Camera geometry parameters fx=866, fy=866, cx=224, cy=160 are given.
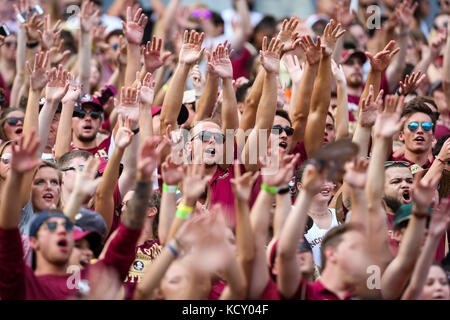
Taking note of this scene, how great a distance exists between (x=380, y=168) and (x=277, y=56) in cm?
162

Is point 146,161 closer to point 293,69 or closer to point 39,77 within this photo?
point 39,77

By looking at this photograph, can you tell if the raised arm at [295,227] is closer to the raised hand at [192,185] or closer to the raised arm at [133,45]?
the raised hand at [192,185]

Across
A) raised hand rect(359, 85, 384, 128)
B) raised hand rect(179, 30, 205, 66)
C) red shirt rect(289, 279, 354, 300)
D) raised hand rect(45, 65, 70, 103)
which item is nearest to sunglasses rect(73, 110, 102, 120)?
raised hand rect(45, 65, 70, 103)

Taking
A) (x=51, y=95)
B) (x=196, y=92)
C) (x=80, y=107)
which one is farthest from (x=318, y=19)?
(x=51, y=95)

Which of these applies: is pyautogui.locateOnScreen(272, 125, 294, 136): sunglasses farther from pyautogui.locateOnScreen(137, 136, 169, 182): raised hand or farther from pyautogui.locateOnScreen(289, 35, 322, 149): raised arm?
pyautogui.locateOnScreen(137, 136, 169, 182): raised hand

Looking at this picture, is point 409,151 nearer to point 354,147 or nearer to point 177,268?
point 354,147

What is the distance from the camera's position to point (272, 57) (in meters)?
6.22

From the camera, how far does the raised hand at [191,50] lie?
6.54 metres

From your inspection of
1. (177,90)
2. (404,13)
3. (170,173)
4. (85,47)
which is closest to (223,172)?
(177,90)

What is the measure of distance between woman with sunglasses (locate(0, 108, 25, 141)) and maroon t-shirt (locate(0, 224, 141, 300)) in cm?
264

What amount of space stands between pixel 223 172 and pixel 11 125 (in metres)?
1.88

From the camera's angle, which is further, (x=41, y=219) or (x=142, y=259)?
(x=142, y=259)

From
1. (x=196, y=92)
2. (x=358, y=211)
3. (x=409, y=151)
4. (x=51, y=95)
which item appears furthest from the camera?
(x=196, y=92)
